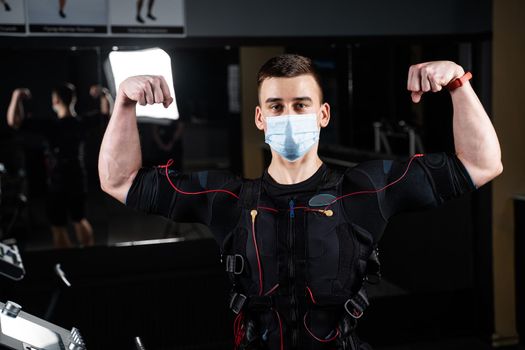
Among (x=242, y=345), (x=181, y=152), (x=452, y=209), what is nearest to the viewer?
(x=242, y=345)

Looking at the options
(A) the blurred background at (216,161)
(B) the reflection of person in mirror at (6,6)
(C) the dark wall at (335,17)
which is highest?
(B) the reflection of person in mirror at (6,6)

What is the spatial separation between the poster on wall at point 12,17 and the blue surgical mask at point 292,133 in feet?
7.82

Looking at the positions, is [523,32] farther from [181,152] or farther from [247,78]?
[181,152]

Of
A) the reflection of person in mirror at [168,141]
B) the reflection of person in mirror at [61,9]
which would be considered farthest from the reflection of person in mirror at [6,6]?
the reflection of person in mirror at [168,141]

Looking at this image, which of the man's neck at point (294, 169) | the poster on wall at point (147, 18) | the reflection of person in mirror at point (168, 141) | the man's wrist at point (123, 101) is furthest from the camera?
the reflection of person in mirror at point (168, 141)

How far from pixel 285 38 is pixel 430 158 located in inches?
91.5

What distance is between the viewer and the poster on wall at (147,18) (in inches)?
153

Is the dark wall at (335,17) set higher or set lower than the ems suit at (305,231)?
higher

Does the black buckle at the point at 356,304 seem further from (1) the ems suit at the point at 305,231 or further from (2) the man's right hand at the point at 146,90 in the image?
(2) the man's right hand at the point at 146,90

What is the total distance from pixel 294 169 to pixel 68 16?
238cm

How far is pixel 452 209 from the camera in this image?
173 inches

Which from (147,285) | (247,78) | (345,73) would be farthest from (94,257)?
(345,73)

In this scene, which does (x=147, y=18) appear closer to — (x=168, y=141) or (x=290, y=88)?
(x=168, y=141)

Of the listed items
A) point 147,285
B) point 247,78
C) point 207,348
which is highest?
point 247,78
